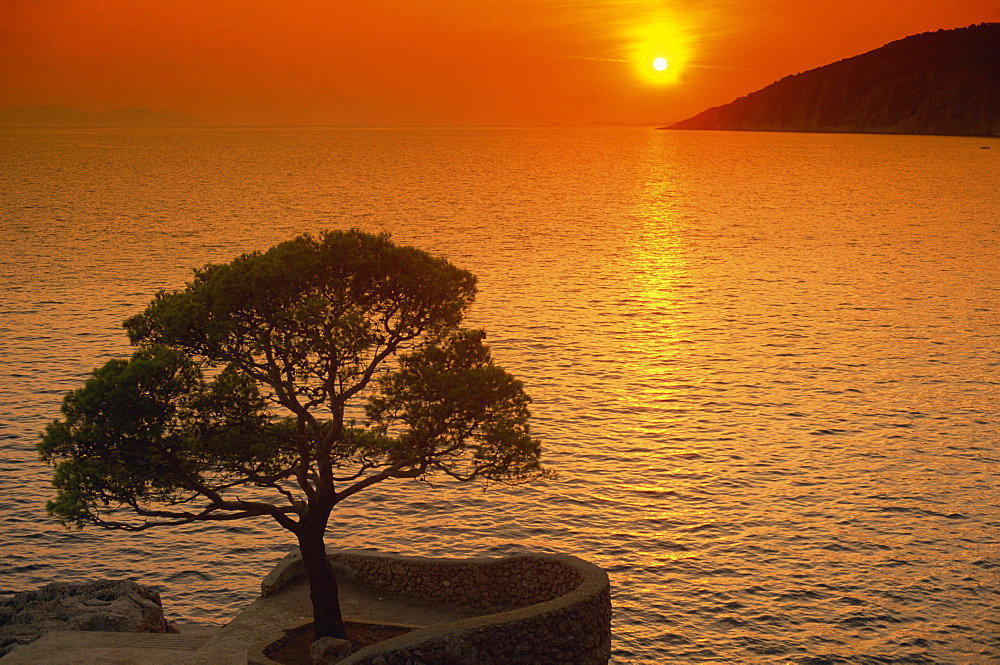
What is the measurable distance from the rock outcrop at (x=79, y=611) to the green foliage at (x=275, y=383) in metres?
4.98

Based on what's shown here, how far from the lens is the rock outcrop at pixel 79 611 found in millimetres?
29484

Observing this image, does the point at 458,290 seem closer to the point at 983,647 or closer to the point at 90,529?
the point at 983,647

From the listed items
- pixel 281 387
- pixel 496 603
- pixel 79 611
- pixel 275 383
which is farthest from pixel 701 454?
pixel 79 611

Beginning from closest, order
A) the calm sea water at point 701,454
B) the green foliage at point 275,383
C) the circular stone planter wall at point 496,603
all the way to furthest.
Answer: the circular stone planter wall at point 496,603
the green foliage at point 275,383
the calm sea water at point 701,454

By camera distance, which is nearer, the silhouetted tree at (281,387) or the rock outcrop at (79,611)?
the silhouetted tree at (281,387)

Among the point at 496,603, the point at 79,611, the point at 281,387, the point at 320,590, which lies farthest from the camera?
the point at 496,603

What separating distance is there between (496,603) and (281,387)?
Answer: 1036cm

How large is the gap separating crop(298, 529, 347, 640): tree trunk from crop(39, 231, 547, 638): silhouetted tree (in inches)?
1.6

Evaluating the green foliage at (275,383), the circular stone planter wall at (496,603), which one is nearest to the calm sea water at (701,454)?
the circular stone planter wall at (496,603)

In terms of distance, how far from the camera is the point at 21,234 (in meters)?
133

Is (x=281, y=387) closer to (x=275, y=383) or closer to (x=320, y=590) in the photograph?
(x=275, y=383)

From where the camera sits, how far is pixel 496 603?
3103cm

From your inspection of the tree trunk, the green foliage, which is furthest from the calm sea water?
the green foliage

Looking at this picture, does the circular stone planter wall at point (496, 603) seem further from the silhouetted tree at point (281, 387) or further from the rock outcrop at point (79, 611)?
the rock outcrop at point (79, 611)
